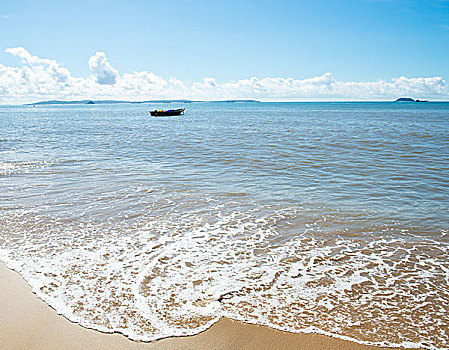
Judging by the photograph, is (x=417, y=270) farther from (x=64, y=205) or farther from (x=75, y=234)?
(x=64, y=205)

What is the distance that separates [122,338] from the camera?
4332mm

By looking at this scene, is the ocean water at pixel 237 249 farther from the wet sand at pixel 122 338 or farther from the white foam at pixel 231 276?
the wet sand at pixel 122 338

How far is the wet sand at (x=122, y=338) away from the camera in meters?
4.21

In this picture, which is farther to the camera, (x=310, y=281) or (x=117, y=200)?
(x=117, y=200)

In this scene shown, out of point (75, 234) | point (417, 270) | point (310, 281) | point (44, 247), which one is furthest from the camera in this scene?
point (75, 234)

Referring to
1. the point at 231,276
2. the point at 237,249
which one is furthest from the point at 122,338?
the point at 237,249

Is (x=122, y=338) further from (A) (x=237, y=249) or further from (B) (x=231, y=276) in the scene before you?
(A) (x=237, y=249)

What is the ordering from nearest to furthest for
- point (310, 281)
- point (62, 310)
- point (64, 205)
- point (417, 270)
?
point (62, 310), point (310, 281), point (417, 270), point (64, 205)

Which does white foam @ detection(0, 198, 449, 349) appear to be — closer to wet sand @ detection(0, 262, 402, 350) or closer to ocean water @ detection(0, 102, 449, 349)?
ocean water @ detection(0, 102, 449, 349)

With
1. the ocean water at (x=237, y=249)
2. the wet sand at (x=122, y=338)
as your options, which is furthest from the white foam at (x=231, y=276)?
the wet sand at (x=122, y=338)

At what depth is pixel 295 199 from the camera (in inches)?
409

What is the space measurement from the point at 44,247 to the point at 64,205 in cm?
297

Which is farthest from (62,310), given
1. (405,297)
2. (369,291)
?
(405,297)

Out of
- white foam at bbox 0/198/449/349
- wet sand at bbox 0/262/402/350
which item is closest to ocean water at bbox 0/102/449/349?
white foam at bbox 0/198/449/349
